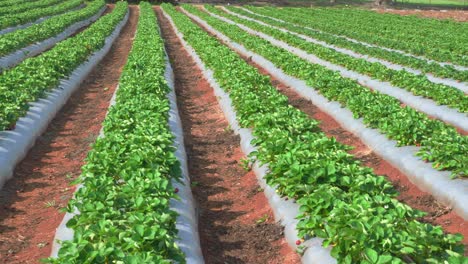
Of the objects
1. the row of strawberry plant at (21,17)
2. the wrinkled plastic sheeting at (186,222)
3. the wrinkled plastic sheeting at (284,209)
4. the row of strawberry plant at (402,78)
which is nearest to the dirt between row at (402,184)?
the wrinkled plastic sheeting at (284,209)

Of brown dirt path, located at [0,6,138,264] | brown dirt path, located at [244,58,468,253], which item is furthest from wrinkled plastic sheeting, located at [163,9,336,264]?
brown dirt path, located at [0,6,138,264]

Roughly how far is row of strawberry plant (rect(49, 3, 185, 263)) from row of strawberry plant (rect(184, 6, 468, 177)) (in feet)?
14.1

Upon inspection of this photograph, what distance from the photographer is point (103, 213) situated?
5.61 meters

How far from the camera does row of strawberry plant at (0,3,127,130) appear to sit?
10.7 metres

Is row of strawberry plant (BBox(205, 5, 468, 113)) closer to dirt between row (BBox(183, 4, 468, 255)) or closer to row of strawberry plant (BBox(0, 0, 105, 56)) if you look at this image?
dirt between row (BBox(183, 4, 468, 255))

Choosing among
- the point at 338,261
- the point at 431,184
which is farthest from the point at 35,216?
the point at 431,184

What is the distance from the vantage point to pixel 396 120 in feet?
32.4

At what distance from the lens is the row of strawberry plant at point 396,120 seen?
Answer: 8117 millimetres

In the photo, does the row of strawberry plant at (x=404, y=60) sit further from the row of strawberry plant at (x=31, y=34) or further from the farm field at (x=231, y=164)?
the row of strawberry plant at (x=31, y=34)

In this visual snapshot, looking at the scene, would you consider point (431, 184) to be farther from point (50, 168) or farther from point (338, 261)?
point (50, 168)

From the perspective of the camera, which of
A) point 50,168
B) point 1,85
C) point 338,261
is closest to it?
point 338,261

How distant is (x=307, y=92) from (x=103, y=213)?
9.80 m

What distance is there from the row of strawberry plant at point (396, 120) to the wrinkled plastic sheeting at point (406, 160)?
0.45ft

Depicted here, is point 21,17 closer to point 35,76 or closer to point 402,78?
point 35,76
